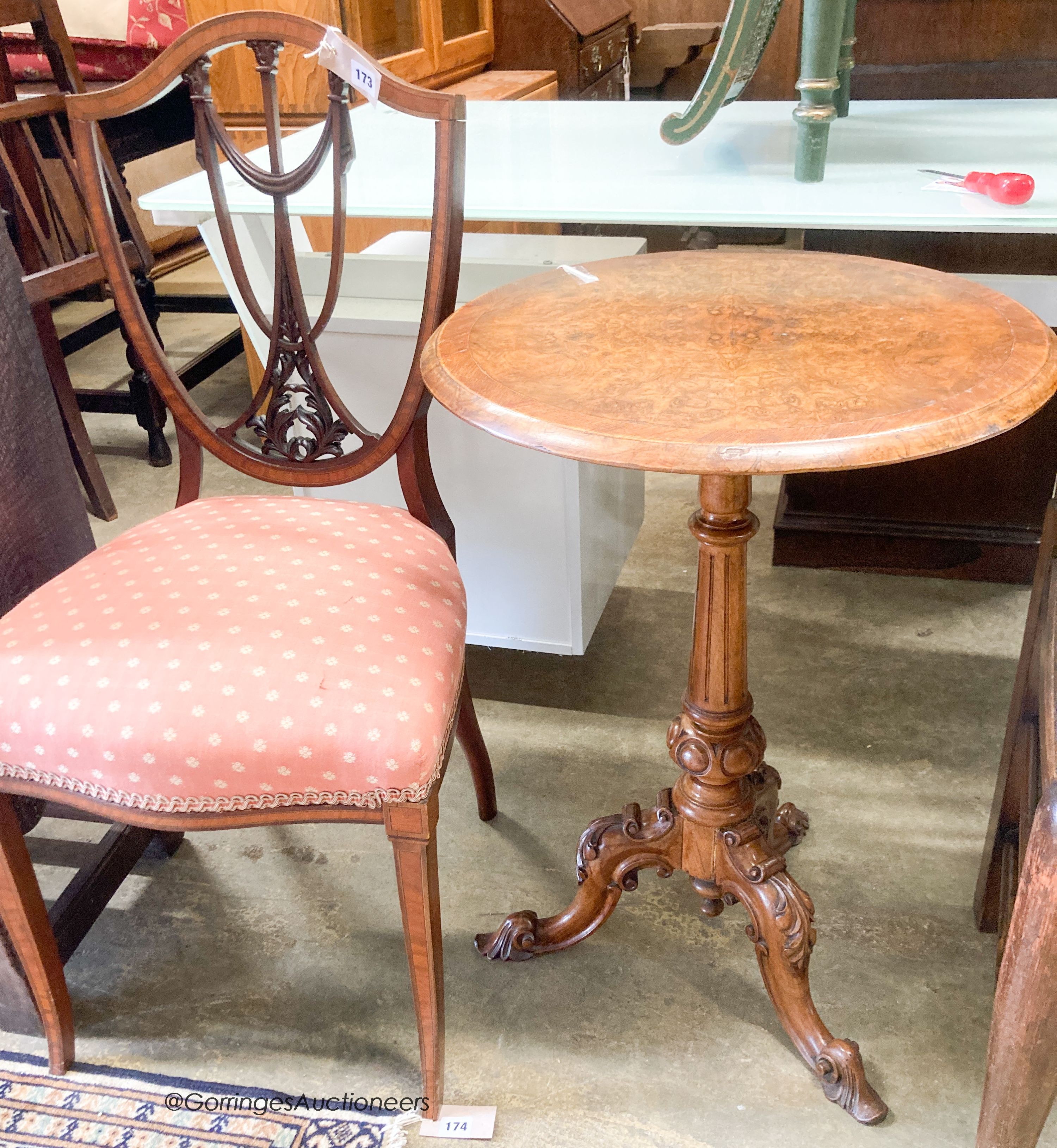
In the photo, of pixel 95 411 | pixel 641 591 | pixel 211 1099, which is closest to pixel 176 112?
pixel 95 411

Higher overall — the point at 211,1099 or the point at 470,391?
the point at 470,391

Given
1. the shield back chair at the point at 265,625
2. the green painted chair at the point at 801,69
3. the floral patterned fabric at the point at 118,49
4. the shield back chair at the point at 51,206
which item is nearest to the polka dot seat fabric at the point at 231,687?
the shield back chair at the point at 265,625

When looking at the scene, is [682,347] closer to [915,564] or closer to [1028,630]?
[1028,630]

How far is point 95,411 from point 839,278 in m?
2.26

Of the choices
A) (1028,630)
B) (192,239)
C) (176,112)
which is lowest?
(192,239)

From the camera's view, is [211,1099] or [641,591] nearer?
[211,1099]

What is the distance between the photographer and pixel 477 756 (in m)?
1.52

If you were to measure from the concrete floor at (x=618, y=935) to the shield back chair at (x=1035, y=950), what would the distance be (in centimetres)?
22

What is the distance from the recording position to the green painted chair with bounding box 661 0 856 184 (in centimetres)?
130

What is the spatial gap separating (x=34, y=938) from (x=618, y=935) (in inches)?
28.0

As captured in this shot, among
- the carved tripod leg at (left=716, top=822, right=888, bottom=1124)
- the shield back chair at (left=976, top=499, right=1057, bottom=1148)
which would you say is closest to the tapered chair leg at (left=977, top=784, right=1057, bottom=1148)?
the shield back chair at (left=976, top=499, right=1057, bottom=1148)

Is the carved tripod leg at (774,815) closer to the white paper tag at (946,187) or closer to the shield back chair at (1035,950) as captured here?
the shield back chair at (1035,950)

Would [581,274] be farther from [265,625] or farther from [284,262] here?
[265,625]

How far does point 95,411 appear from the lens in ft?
9.38
